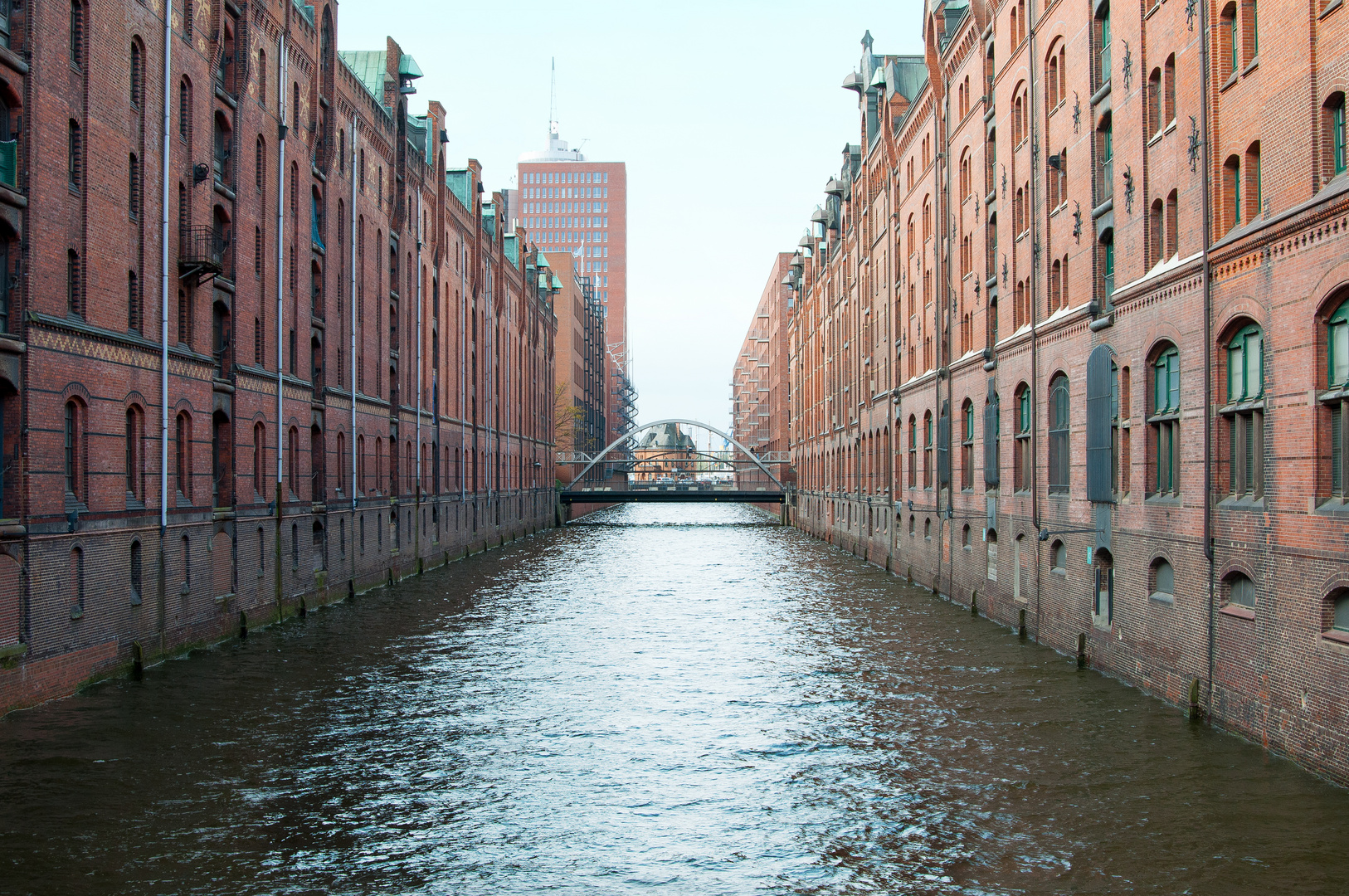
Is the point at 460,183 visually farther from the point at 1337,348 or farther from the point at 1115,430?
the point at 1337,348

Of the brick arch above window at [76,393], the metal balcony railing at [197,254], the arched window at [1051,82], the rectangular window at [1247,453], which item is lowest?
the rectangular window at [1247,453]

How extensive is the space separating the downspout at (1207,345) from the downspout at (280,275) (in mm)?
21393

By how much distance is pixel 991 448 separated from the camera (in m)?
27.9

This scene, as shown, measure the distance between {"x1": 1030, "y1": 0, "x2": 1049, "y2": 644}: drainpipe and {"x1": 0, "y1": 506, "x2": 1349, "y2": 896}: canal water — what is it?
188cm

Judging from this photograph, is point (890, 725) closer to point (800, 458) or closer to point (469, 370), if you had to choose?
point (469, 370)

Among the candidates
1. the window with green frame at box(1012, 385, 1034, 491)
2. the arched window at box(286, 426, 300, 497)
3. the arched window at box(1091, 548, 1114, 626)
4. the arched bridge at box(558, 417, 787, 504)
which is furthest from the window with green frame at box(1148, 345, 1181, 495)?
the arched bridge at box(558, 417, 787, 504)

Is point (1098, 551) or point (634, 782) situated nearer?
point (634, 782)

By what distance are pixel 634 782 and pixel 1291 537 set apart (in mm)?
8322

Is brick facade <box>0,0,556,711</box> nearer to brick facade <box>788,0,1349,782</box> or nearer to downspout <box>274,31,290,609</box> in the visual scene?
downspout <box>274,31,290,609</box>

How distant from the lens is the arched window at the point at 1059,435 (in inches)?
872

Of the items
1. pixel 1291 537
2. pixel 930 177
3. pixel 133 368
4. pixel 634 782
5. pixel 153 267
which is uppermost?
pixel 930 177

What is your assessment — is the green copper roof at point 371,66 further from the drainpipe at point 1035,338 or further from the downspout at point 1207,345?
the downspout at point 1207,345

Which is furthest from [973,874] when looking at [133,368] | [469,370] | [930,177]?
[469,370]

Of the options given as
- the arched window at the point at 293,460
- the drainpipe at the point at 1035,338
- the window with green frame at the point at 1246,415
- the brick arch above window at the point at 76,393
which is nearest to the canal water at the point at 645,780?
the drainpipe at the point at 1035,338
